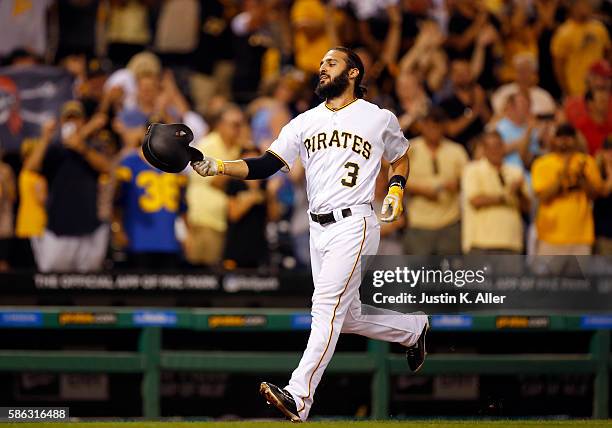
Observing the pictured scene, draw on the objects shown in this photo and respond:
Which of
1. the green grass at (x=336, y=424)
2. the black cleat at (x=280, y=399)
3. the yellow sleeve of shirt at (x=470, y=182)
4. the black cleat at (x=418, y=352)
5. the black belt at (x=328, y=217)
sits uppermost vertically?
the yellow sleeve of shirt at (x=470, y=182)

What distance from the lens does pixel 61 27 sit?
11.5 metres

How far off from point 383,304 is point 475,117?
13.8 feet

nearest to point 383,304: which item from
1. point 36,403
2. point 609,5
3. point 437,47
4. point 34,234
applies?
point 36,403

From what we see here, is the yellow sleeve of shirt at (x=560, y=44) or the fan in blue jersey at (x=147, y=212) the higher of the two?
the yellow sleeve of shirt at (x=560, y=44)

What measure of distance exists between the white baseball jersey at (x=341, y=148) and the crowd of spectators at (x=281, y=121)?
9.98 ft

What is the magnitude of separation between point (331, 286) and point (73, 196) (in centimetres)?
400

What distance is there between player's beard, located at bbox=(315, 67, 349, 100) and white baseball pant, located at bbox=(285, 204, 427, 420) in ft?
2.14

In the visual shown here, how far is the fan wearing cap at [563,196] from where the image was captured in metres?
9.28

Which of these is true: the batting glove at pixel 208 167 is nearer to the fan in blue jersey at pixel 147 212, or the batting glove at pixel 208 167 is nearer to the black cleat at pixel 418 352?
the black cleat at pixel 418 352

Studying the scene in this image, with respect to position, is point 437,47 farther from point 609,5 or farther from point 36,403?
point 36,403

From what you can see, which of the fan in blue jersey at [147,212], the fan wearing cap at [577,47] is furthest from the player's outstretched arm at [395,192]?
the fan wearing cap at [577,47]

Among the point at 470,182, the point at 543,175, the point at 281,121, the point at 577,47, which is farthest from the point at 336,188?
the point at 577,47

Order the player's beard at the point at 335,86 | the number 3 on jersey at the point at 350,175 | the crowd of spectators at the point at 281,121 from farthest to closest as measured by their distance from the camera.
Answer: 1. the crowd of spectators at the point at 281,121
2. the player's beard at the point at 335,86
3. the number 3 on jersey at the point at 350,175

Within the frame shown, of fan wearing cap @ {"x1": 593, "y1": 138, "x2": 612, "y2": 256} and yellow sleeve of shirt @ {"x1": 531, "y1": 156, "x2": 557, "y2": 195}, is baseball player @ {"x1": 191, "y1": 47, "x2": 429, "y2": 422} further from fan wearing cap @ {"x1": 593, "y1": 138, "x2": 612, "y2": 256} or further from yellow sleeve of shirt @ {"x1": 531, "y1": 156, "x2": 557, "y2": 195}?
fan wearing cap @ {"x1": 593, "y1": 138, "x2": 612, "y2": 256}
